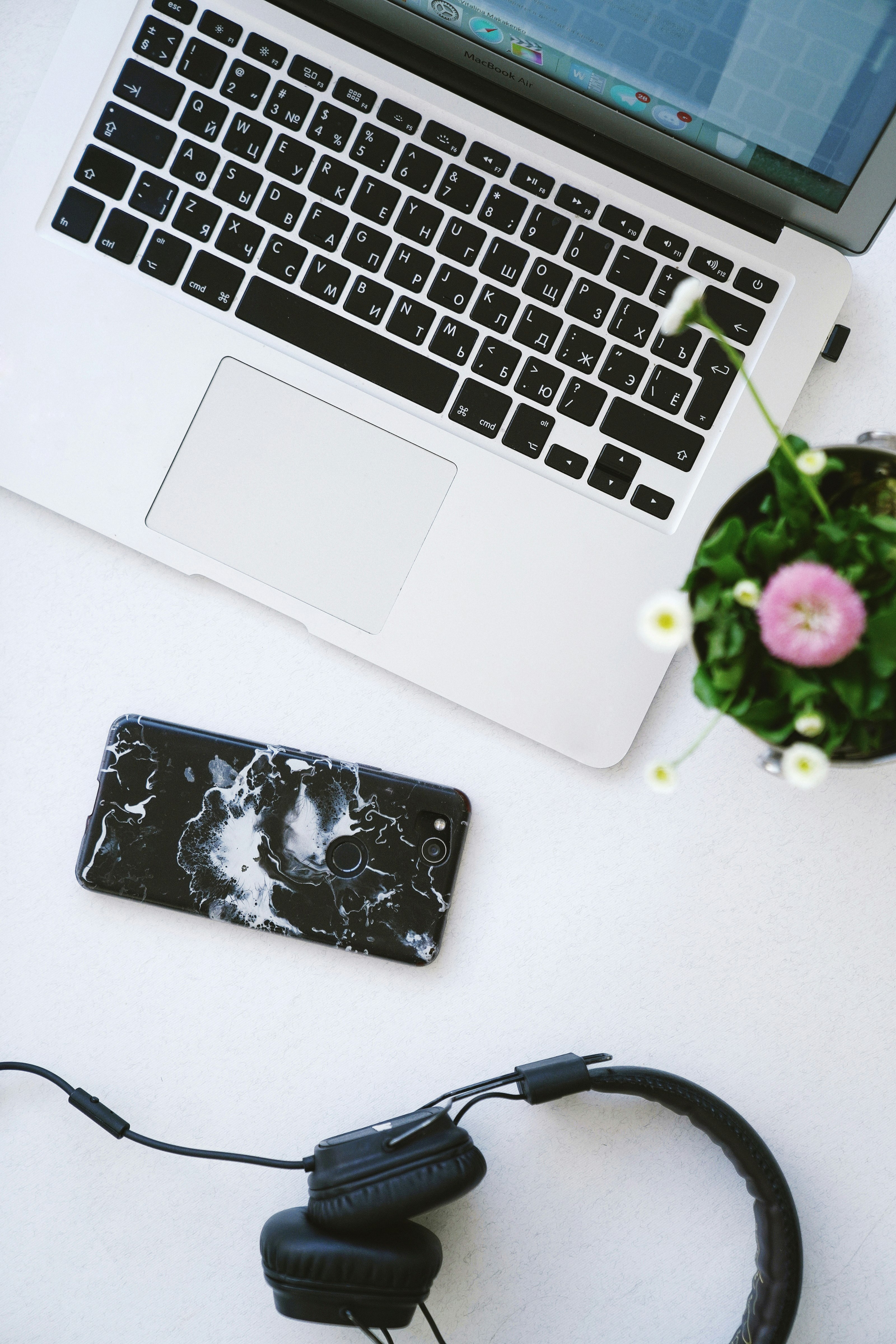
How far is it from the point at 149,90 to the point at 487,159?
0.21 meters

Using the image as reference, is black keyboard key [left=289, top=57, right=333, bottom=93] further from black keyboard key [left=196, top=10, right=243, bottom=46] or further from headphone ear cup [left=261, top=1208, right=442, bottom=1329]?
headphone ear cup [left=261, top=1208, right=442, bottom=1329]

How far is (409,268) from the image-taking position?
0.57 metres

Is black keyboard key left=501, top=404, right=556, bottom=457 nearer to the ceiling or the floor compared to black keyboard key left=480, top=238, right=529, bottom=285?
nearer to the floor

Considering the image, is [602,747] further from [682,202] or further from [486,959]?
[682,202]

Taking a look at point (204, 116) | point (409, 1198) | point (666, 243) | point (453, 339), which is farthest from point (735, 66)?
point (409, 1198)

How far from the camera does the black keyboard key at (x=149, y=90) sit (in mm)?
564

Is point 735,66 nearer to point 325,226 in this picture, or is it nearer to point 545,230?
point 545,230

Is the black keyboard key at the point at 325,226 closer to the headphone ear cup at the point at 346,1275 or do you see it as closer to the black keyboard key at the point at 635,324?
the black keyboard key at the point at 635,324

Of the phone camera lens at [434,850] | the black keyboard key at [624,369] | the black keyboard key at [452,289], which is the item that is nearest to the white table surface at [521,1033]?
the phone camera lens at [434,850]

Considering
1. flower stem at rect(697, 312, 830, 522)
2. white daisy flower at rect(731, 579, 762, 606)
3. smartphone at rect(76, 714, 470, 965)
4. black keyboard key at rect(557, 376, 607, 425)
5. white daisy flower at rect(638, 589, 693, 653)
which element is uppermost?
black keyboard key at rect(557, 376, 607, 425)

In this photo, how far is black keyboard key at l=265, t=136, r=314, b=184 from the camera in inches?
22.4

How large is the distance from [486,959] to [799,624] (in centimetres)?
35

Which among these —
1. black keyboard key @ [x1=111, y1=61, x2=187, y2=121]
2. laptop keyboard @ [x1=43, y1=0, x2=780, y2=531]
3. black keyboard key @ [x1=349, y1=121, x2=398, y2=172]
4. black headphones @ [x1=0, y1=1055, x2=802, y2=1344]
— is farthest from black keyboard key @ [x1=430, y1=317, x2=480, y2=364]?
black headphones @ [x1=0, y1=1055, x2=802, y2=1344]

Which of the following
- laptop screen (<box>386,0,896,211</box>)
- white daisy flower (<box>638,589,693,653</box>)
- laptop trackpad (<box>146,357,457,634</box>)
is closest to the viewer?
white daisy flower (<box>638,589,693,653</box>)
